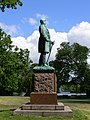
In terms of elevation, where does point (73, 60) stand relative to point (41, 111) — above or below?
above

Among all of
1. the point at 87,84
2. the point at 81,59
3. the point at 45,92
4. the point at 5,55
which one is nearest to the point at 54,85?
the point at 45,92

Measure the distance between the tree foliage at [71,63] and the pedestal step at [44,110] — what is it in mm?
60015

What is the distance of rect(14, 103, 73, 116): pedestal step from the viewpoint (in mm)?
15570

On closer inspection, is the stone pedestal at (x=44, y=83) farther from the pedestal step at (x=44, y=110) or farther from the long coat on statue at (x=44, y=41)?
the long coat on statue at (x=44, y=41)

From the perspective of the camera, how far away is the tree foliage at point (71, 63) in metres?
77.1

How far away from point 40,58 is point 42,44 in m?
0.79

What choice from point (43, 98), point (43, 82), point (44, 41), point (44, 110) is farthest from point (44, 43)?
point (44, 110)

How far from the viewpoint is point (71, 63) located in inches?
3093

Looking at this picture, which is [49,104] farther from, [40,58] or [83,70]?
[83,70]

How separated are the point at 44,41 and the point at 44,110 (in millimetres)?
4269

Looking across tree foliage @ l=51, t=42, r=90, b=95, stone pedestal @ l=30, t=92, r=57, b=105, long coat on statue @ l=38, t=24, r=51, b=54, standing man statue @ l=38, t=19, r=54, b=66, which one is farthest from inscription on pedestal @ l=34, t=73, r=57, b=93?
tree foliage @ l=51, t=42, r=90, b=95

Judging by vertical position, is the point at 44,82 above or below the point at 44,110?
above

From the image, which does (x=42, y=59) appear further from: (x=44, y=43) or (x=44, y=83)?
(x=44, y=83)

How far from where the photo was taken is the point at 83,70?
75.9m
